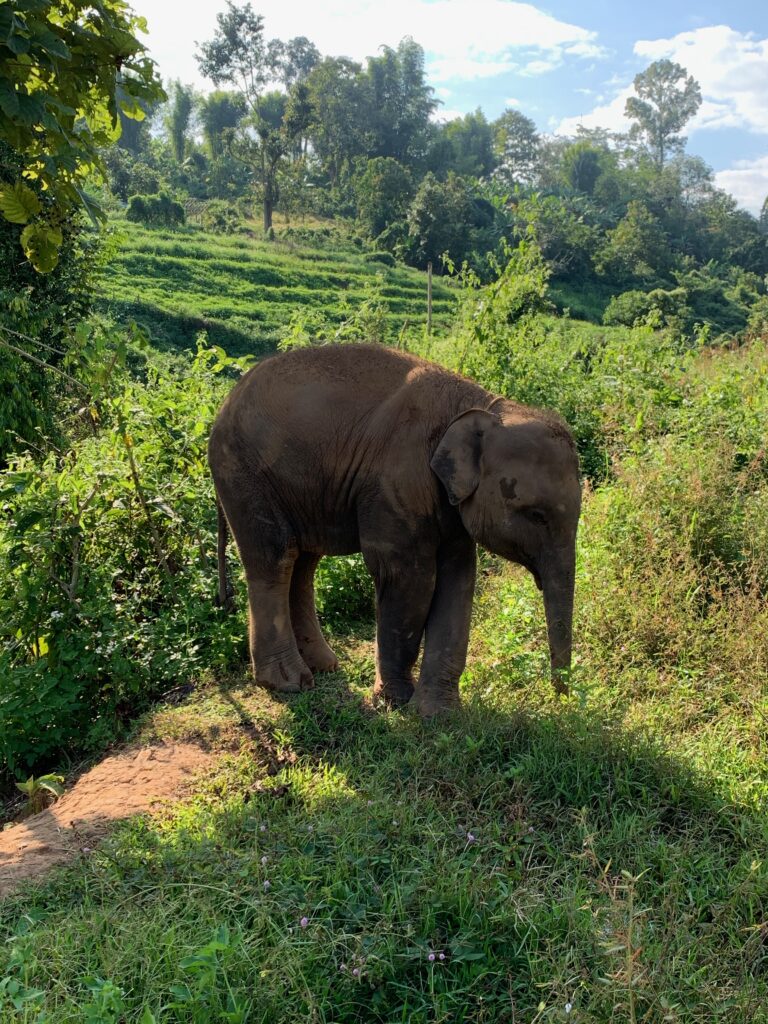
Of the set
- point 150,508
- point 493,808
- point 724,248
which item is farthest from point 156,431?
point 724,248

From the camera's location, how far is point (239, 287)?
29953 millimetres

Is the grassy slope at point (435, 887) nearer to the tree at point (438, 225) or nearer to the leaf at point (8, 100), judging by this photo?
the leaf at point (8, 100)

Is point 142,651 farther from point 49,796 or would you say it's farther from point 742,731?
point 742,731

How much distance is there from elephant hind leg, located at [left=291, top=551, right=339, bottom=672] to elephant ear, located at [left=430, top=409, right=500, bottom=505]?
1372 millimetres

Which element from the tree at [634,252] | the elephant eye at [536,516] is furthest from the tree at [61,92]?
the tree at [634,252]

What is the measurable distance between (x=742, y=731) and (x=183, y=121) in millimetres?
75819

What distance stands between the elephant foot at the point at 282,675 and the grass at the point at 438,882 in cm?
47

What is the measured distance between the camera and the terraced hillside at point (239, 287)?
23.7 meters

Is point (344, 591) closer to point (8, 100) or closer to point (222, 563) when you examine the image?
point (222, 563)

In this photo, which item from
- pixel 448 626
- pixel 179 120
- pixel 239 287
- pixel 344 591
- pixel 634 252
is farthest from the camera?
pixel 179 120

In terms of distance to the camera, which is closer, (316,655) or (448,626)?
(448,626)

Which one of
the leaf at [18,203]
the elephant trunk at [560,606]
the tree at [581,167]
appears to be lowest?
the elephant trunk at [560,606]

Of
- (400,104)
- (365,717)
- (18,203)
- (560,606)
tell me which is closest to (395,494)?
(560,606)

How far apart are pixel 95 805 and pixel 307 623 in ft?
5.77
